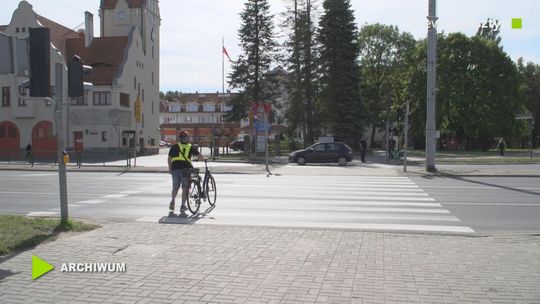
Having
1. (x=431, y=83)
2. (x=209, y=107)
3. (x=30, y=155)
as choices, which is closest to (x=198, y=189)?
(x=431, y=83)

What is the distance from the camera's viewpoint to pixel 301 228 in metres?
9.01

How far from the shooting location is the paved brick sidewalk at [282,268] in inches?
199

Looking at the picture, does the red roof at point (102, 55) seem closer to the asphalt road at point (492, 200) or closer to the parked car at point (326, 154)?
the parked car at point (326, 154)

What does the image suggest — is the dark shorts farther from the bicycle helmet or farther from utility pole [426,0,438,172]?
utility pole [426,0,438,172]

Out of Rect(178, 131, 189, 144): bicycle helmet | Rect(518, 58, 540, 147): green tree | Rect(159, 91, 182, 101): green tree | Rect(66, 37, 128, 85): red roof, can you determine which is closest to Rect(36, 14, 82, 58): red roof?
Rect(66, 37, 128, 85): red roof

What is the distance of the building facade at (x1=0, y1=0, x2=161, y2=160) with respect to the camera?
48125mm

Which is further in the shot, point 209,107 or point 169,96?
point 169,96

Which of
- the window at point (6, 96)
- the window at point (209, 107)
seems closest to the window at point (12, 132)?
the window at point (6, 96)

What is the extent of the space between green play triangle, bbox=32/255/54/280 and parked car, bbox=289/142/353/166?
2686 cm

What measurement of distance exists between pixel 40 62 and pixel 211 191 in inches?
230

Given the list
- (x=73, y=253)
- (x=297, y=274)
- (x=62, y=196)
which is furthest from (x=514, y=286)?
(x=62, y=196)

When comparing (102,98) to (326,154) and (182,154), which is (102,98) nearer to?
(326,154)

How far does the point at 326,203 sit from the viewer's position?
1309cm

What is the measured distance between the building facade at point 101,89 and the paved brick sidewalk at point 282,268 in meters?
39.2
